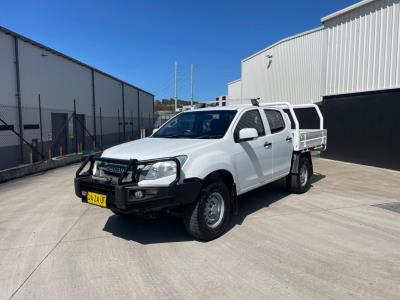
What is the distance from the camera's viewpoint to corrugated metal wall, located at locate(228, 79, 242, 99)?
30.4 m

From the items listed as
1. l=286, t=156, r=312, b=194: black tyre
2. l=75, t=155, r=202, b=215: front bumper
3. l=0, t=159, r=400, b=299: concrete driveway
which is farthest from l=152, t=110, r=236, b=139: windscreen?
l=286, t=156, r=312, b=194: black tyre

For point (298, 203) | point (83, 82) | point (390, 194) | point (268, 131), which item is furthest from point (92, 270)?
point (83, 82)

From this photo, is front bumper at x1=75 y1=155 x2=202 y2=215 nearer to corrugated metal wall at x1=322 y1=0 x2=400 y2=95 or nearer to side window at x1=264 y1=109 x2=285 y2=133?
side window at x1=264 y1=109 x2=285 y2=133

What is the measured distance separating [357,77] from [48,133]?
541 inches

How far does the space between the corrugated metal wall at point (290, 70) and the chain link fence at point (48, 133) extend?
1099 centimetres

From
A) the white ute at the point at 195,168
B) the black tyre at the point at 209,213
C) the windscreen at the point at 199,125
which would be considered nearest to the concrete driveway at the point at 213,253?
the black tyre at the point at 209,213

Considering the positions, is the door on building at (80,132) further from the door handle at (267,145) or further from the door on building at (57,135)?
the door handle at (267,145)

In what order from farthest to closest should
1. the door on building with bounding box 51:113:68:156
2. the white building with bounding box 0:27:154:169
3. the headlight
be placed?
the door on building with bounding box 51:113:68:156, the white building with bounding box 0:27:154:169, the headlight

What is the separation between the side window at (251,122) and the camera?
19.8 feet

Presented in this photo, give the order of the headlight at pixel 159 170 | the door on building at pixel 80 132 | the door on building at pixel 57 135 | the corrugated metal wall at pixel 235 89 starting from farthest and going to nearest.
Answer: the corrugated metal wall at pixel 235 89 < the door on building at pixel 80 132 < the door on building at pixel 57 135 < the headlight at pixel 159 170

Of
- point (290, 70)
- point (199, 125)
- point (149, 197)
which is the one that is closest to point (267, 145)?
point (199, 125)

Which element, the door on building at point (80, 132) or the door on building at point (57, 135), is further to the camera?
the door on building at point (80, 132)

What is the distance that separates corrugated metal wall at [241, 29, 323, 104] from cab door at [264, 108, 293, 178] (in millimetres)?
9497

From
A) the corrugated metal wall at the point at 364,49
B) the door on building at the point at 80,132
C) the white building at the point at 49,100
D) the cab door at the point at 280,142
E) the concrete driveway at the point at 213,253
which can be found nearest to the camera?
the concrete driveway at the point at 213,253
